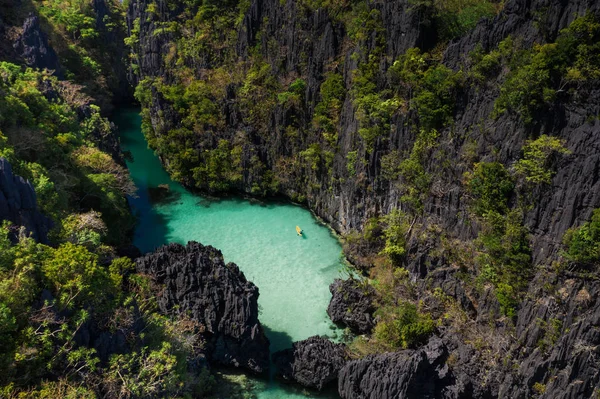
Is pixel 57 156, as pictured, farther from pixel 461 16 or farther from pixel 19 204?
pixel 461 16

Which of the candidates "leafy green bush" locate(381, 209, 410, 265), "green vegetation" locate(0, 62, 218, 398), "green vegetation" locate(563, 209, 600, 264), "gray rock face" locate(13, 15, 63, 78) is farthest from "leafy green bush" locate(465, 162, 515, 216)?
"gray rock face" locate(13, 15, 63, 78)

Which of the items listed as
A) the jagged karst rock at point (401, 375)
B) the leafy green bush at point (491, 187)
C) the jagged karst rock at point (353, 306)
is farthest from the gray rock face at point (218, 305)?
the leafy green bush at point (491, 187)

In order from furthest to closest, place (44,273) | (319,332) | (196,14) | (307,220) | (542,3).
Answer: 1. (196,14)
2. (307,220)
3. (319,332)
4. (542,3)
5. (44,273)

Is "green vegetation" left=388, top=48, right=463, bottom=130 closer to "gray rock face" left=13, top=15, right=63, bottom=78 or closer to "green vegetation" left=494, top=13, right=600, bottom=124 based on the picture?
"green vegetation" left=494, top=13, right=600, bottom=124

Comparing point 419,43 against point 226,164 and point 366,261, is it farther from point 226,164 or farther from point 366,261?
point 226,164

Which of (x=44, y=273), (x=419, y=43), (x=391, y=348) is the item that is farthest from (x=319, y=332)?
(x=419, y=43)

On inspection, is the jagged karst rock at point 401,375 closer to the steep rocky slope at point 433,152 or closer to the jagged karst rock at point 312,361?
the steep rocky slope at point 433,152
